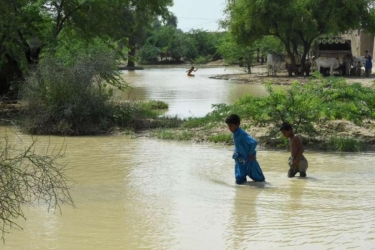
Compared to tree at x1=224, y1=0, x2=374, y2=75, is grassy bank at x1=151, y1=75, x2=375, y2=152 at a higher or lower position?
lower

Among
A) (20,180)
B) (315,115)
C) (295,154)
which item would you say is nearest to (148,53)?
(315,115)

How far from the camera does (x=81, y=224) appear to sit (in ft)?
28.5

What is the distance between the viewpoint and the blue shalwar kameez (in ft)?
35.0

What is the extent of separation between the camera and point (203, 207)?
31.4 ft

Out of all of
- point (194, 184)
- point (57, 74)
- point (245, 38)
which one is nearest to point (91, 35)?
point (57, 74)

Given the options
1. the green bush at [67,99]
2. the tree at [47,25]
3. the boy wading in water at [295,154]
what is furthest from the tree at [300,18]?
the boy wading in water at [295,154]

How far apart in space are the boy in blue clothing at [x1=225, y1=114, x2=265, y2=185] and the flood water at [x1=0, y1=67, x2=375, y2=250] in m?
0.20

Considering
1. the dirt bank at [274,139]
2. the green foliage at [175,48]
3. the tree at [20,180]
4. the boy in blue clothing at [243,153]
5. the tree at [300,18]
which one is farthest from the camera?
the green foliage at [175,48]

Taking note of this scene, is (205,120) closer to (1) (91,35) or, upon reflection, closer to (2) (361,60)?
(1) (91,35)

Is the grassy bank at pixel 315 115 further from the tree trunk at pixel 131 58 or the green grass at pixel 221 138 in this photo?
the tree trunk at pixel 131 58

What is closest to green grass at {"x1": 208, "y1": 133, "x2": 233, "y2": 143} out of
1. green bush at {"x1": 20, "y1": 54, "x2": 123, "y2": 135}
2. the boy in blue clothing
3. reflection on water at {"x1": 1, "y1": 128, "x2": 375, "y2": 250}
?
reflection on water at {"x1": 1, "y1": 128, "x2": 375, "y2": 250}

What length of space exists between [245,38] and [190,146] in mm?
25598

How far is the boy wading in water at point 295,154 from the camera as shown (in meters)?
11.1

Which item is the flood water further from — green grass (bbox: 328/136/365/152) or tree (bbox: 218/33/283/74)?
tree (bbox: 218/33/283/74)
